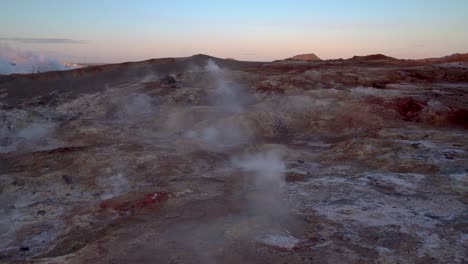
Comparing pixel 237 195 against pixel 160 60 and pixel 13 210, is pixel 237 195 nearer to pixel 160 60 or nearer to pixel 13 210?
pixel 13 210

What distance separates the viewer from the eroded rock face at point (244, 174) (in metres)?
6.02

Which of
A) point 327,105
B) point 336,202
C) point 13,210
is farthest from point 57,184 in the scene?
point 327,105

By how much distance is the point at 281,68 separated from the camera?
2291cm

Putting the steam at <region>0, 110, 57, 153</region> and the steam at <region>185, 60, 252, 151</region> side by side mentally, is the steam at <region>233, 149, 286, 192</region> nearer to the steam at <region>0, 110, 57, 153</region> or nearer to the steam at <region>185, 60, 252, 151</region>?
the steam at <region>185, 60, 252, 151</region>

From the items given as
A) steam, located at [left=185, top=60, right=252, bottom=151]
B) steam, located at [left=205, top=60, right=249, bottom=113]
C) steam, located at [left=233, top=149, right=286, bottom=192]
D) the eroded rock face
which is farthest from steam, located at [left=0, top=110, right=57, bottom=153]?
steam, located at [left=205, top=60, right=249, bottom=113]

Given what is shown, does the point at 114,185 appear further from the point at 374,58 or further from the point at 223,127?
the point at 374,58

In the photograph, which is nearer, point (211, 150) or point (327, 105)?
point (211, 150)

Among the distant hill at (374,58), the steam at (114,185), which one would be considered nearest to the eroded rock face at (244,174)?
the steam at (114,185)

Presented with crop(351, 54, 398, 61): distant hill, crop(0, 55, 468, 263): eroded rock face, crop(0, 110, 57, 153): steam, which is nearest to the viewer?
crop(0, 55, 468, 263): eroded rock face

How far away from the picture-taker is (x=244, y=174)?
31.0ft

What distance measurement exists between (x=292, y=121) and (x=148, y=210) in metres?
7.92

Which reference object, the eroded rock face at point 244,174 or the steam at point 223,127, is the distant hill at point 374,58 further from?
the steam at point 223,127

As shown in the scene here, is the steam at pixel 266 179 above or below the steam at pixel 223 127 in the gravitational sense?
below

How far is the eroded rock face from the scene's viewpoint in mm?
6020
